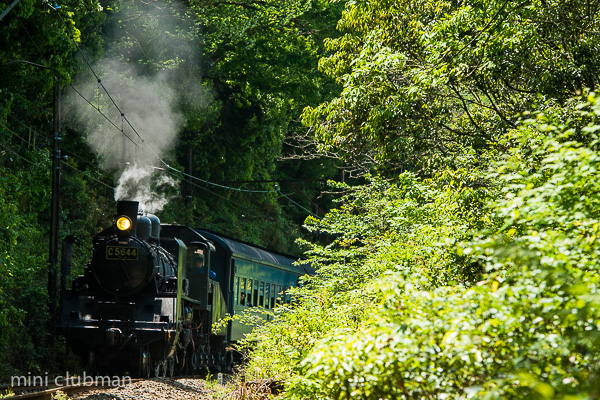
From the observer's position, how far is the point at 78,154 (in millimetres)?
22688

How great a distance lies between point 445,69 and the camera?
10.2 metres

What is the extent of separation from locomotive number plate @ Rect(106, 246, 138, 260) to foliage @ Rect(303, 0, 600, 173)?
3.97 metres

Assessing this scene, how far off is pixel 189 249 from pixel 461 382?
38.4 feet

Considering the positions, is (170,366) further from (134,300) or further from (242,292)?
(242,292)

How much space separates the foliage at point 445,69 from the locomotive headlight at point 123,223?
376cm

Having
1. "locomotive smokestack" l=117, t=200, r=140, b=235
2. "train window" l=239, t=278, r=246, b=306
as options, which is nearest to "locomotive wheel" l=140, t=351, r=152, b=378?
"locomotive smokestack" l=117, t=200, r=140, b=235

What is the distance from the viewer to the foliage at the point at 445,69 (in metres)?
9.78

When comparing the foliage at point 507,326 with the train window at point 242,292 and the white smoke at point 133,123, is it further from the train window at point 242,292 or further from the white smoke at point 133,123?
the white smoke at point 133,123

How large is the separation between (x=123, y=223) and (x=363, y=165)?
628cm

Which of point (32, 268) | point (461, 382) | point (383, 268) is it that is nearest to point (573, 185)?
point (461, 382)

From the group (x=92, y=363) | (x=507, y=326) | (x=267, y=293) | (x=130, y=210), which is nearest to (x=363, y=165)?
(x=267, y=293)

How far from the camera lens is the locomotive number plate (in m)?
12.9

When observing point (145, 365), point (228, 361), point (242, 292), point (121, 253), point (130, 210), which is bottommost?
point (228, 361)

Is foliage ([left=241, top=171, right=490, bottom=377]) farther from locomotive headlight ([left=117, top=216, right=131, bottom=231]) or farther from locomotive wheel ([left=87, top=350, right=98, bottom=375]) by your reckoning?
locomotive wheel ([left=87, top=350, right=98, bottom=375])
